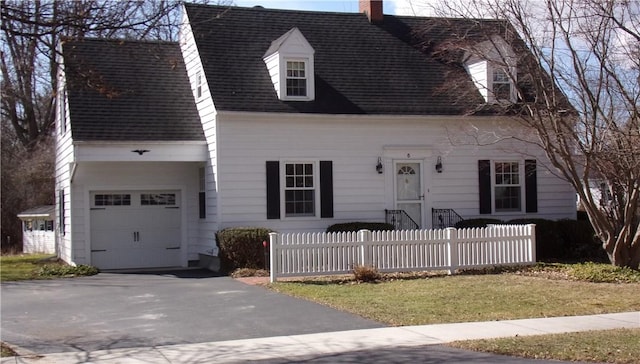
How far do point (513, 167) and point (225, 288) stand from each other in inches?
427

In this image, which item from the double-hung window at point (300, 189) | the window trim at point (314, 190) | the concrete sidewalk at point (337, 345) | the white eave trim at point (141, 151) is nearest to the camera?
the concrete sidewalk at point (337, 345)

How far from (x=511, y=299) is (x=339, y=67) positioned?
1069 centimetres

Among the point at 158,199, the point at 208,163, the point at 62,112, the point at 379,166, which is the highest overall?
the point at 62,112

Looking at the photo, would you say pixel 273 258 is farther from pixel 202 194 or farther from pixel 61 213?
pixel 61 213

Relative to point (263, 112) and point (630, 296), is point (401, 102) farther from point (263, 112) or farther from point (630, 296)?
point (630, 296)

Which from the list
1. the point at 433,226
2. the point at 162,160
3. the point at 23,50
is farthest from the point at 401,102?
the point at 23,50

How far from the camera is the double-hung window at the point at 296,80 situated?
2072 cm

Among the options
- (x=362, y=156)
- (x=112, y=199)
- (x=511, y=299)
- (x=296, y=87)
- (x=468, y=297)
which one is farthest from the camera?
(x=112, y=199)

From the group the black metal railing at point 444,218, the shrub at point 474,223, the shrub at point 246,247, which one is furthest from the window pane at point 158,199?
the shrub at point 474,223

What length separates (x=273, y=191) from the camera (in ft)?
65.6

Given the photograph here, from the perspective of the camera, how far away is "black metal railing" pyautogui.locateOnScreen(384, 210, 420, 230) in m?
20.9

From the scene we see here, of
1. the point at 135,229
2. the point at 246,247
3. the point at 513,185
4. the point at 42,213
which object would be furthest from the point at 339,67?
the point at 42,213

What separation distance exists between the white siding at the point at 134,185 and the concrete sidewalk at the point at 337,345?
11.8 m

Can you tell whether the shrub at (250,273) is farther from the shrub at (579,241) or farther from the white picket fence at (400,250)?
the shrub at (579,241)
